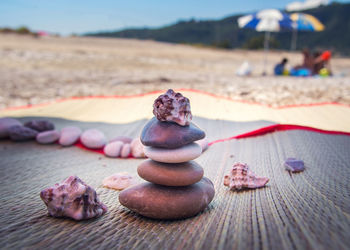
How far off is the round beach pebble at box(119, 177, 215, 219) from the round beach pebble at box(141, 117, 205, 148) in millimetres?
245

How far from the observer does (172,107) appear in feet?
5.02

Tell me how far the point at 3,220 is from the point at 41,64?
893 cm

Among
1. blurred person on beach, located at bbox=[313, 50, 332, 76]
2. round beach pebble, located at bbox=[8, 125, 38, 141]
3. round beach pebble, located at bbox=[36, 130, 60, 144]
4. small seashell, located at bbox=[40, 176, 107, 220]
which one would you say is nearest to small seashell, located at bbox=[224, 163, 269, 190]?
small seashell, located at bbox=[40, 176, 107, 220]

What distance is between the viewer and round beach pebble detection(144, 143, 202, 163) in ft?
5.06

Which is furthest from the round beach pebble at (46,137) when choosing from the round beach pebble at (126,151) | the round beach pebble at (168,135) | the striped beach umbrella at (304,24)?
the striped beach umbrella at (304,24)

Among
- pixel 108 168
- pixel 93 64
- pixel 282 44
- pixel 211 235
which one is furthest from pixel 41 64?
pixel 282 44

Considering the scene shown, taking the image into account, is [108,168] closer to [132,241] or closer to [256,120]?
[132,241]

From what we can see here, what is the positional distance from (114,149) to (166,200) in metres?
1.59

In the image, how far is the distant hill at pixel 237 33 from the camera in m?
36.6

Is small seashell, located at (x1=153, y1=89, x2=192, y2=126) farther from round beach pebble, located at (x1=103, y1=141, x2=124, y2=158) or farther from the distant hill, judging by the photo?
the distant hill

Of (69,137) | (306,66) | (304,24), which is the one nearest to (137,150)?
(69,137)

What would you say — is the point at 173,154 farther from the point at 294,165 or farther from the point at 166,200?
the point at 294,165

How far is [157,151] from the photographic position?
1.57m

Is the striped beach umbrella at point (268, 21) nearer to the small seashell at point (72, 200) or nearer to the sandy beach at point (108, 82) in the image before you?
the sandy beach at point (108, 82)
